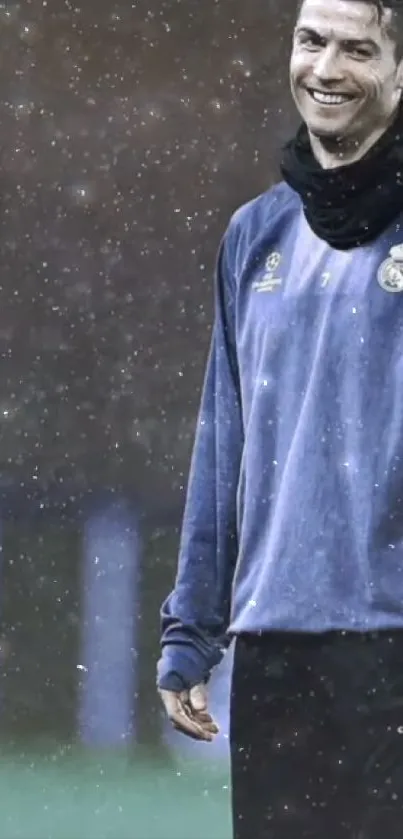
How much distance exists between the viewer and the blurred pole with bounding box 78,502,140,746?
2277 mm

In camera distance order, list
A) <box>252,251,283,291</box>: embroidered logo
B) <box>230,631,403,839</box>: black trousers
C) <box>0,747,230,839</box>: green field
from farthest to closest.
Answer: <box>0,747,230,839</box>: green field, <box>252,251,283,291</box>: embroidered logo, <box>230,631,403,839</box>: black trousers

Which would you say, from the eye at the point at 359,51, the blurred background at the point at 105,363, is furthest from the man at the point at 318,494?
the blurred background at the point at 105,363

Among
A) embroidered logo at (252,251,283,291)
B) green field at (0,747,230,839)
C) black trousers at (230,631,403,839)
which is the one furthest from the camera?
green field at (0,747,230,839)

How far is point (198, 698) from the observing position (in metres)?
1.51

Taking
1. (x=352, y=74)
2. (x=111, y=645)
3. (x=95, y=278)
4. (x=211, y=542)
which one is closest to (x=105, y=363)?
(x=95, y=278)

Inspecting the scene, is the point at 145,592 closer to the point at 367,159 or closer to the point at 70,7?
the point at 70,7

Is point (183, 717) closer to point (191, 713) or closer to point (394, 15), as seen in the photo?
point (191, 713)

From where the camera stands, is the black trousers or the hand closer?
the black trousers

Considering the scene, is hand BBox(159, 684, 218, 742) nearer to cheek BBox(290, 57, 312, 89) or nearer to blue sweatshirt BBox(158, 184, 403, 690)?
blue sweatshirt BBox(158, 184, 403, 690)

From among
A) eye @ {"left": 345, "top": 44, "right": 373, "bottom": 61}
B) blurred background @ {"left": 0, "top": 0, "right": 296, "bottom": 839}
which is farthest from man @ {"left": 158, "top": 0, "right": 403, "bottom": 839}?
blurred background @ {"left": 0, "top": 0, "right": 296, "bottom": 839}

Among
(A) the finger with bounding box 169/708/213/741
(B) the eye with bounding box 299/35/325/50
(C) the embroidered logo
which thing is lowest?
(A) the finger with bounding box 169/708/213/741

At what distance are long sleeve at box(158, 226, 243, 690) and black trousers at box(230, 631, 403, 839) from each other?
0.23 feet

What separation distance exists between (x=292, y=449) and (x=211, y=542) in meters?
0.15

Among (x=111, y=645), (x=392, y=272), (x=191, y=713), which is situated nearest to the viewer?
(x=392, y=272)
